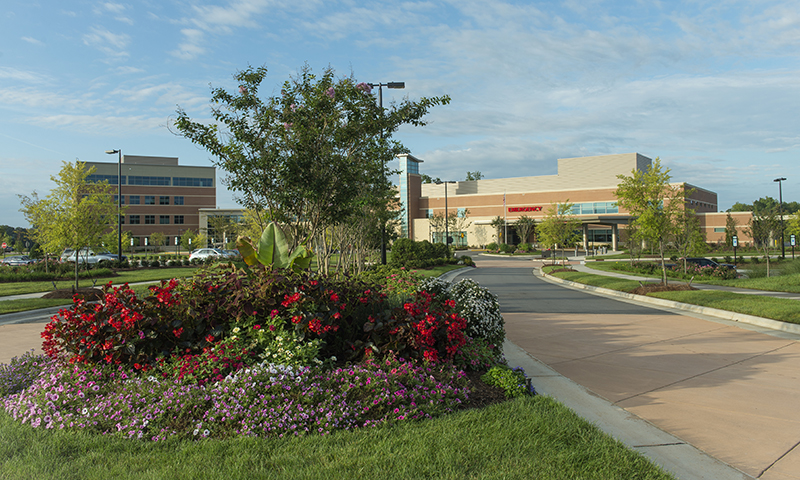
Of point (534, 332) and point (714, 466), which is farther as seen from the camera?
point (534, 332)

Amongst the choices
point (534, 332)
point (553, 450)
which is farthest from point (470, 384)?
point (534, 332)

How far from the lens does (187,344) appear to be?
16.8ft

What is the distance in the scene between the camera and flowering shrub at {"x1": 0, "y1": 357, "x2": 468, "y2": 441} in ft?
13.5

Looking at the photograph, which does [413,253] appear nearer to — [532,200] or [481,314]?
[481,314]

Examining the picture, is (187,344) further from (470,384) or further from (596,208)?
(596,208)

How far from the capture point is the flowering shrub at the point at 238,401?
411cm

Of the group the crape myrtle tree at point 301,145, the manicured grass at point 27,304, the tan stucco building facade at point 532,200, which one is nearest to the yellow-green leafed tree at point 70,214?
the manicured grass at point 27,304

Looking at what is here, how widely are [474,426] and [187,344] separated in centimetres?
307

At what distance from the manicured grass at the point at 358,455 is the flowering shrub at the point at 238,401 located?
6.2 inches

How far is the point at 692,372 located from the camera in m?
6.78

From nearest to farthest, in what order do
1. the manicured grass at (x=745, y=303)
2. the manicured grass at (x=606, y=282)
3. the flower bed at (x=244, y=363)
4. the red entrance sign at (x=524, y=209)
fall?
the flower bed at (x=244, y=363)
the manicured grass at (x=745, y=303)
the manicured grass at (x=606, y=282)
the red entrance sign at (x=524, y=209)

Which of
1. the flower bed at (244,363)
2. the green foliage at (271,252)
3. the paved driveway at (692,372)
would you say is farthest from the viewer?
the green foliage at (271,252)

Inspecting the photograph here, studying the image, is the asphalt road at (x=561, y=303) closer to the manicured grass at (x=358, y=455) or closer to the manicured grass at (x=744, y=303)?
the manicured grass at (x=744, y=303)

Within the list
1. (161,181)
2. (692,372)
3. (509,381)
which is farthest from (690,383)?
(161,181)
